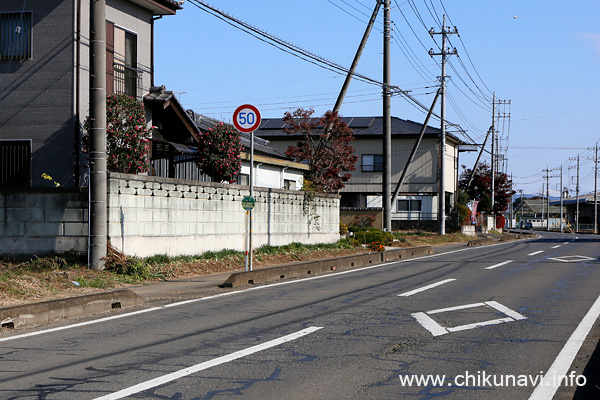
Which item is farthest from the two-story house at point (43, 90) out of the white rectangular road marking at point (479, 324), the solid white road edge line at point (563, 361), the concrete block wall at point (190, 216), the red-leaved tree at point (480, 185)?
the red-leaved tree at point (480, 185)

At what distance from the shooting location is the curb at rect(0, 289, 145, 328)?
8.68 metres

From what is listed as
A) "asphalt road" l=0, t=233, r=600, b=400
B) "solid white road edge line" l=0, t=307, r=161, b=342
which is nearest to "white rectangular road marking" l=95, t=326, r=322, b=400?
"asphalt road" l=0, t=233, r=600, b=400

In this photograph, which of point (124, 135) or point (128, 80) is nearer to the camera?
point (124, 135)

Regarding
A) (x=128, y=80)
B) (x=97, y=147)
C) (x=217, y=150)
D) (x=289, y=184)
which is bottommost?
(x=289, y=184)

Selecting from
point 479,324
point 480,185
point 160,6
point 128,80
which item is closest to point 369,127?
point 480,185

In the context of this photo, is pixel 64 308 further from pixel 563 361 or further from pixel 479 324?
pixel 563 361

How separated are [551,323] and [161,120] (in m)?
13.7

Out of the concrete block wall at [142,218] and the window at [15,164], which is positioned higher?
the window at [15,164]

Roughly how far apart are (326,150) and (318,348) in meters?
23.8

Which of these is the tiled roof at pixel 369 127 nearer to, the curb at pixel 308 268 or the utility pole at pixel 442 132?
the utility pole at pixel 442 132

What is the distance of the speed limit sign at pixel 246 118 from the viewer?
47.1 ft

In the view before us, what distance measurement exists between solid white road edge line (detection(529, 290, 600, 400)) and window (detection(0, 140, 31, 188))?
12.8 m

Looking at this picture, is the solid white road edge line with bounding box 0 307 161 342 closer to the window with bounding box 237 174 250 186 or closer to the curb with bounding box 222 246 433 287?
the curb with bounding box 222 246 433 287

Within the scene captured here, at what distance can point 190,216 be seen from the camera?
54.3ft
